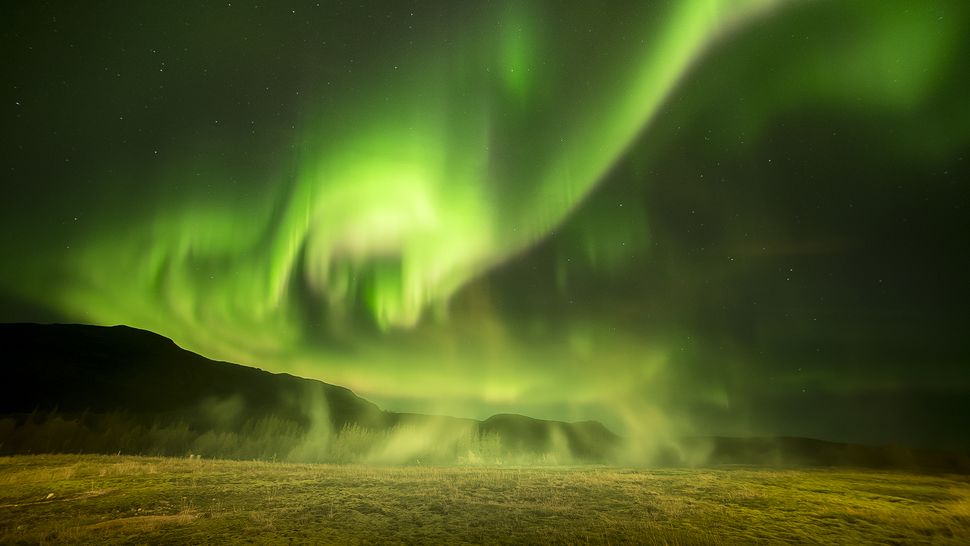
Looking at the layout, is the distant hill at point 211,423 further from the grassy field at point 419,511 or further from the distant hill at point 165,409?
the grassy field at point 419,511

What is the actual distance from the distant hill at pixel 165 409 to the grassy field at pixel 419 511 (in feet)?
163

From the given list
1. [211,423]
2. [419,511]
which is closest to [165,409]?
[211,423]

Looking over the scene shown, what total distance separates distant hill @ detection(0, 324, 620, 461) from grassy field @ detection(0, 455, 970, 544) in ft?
163

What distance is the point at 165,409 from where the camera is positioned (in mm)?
138750

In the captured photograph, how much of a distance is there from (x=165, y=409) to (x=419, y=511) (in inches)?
6141

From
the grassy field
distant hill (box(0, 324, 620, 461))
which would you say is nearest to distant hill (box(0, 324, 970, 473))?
distant hill (box(0, 324, 620, 461))

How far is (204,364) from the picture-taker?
634 ft

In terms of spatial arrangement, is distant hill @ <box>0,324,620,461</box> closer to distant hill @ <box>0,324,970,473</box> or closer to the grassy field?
distant hill @ <box>0,324,970,473</box>

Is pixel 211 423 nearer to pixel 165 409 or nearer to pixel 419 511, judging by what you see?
pixel 165 409

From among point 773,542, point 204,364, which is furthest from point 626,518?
point 204,364

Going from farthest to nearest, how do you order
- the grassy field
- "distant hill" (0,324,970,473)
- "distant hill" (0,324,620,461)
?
"distant hill" (0,324,970,473)
"distant hill" (0,324,620,461)
the grassy field

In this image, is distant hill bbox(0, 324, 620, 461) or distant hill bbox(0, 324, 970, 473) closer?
distant hill bbox(0, 324, 620, 461)

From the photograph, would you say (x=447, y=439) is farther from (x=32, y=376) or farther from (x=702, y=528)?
(x=702, y=528)

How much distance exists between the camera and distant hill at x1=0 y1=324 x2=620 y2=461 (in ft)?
241
